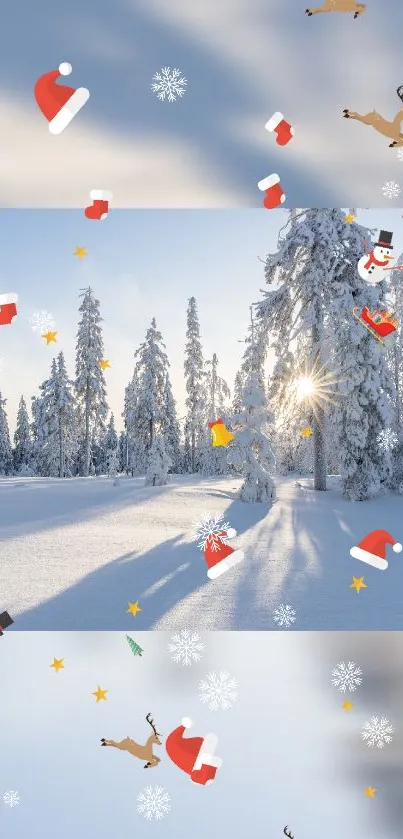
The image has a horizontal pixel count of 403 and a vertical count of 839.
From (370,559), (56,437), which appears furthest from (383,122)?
(56,437)

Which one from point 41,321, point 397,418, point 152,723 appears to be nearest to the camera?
point 152,723

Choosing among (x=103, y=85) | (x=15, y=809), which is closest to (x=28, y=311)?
(x=103, y=85)

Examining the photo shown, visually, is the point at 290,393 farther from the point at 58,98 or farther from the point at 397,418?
the point at 58,98

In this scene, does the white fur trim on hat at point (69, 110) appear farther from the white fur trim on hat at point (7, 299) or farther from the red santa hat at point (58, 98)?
the white fur trim on hat at point (7, 299)

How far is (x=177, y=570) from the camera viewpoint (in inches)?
152

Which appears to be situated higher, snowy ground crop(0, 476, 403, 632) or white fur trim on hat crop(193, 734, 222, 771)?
snowy ground crop(0, 476, 403, 632)

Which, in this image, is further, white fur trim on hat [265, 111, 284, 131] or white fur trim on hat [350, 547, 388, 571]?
white fur trim on hat [350, 547, 388, 571]

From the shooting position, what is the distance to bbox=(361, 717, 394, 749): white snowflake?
3262mm

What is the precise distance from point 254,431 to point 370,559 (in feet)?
7.97

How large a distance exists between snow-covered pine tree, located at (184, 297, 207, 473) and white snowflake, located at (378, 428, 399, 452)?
2630 mm

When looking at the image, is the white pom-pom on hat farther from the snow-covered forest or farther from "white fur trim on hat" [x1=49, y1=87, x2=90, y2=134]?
the snow-covered forest

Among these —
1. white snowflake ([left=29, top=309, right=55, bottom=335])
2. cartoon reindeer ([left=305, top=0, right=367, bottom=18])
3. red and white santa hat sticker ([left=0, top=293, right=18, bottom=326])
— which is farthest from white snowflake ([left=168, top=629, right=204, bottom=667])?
cartoon reindeer ([left=305, top=0, right=367, bottom=18])

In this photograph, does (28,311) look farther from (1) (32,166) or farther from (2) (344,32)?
(2) (344,32)

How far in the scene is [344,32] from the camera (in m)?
3.06
